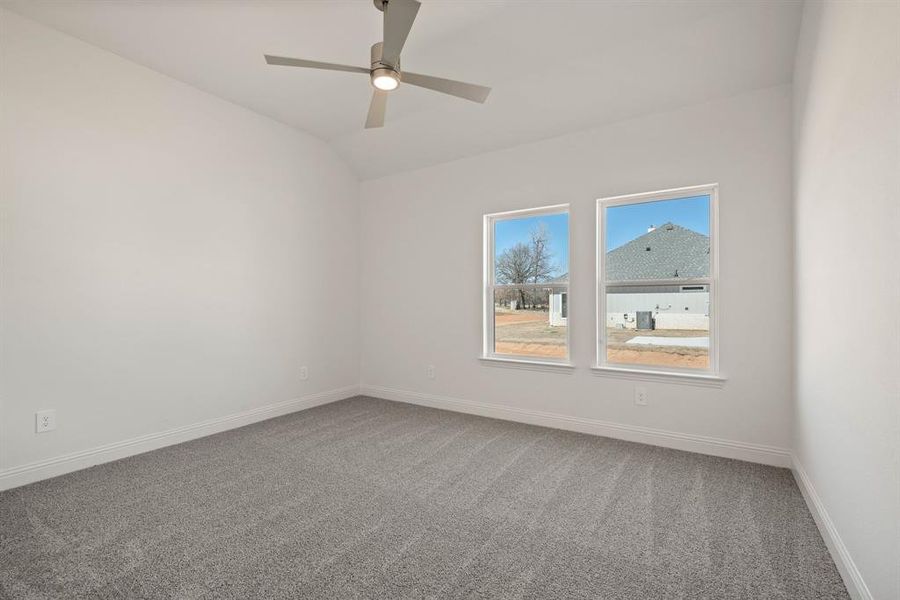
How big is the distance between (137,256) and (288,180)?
1597 mm

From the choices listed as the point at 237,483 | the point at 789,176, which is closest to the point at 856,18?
the point at 789,176

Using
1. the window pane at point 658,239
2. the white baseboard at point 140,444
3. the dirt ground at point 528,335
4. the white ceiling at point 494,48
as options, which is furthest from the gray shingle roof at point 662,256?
the white baseboard at point 140,444

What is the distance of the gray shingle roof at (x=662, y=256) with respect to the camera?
3180mm

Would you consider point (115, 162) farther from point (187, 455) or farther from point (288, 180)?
point (187, 455)

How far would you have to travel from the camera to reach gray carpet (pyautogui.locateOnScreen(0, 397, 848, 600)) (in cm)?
163

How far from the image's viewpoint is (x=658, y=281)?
3.31m

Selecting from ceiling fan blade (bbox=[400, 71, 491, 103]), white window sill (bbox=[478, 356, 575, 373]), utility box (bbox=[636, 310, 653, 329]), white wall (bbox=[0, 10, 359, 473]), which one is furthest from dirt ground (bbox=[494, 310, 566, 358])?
ceiling fan blade (bbox=[400, 71, 491, 103])

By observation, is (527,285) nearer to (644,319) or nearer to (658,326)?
(644,319)

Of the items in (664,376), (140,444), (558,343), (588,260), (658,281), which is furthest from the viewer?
(558,343)

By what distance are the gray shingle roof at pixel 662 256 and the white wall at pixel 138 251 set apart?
3.12 m

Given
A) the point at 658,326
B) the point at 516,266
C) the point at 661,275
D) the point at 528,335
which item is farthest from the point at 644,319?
the point at 516,266

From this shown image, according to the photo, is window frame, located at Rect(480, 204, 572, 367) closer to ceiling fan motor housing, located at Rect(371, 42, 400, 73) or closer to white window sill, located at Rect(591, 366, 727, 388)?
white window sill, located at Rect(591, 366, 727, 388)

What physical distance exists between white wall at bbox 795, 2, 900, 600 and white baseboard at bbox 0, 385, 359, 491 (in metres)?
4.11

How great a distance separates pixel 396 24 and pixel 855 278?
216 centimetres
